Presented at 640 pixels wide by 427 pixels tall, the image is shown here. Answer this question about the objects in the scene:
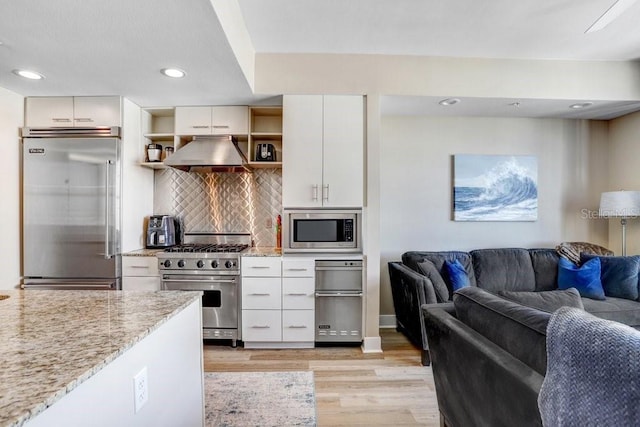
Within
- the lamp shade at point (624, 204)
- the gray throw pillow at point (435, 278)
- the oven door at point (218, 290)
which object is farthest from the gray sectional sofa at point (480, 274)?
the oven door at point (218, 290)

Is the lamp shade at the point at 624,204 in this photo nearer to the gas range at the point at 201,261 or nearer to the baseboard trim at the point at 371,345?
the baseboard trim at the point at 371,345

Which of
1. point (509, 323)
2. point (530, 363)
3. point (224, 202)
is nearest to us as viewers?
point (530, 363)

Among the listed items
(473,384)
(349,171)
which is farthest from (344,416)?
(349,171)

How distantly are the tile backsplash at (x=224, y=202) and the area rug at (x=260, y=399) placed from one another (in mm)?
1530

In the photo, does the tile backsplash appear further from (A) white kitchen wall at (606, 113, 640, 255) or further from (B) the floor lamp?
(A) white kitchen wall at (606, 113, 640, 255)

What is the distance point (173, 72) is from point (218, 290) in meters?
1.94

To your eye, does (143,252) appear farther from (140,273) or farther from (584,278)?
(584,278)

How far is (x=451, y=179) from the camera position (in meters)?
3.91

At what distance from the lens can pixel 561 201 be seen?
3.98 meters

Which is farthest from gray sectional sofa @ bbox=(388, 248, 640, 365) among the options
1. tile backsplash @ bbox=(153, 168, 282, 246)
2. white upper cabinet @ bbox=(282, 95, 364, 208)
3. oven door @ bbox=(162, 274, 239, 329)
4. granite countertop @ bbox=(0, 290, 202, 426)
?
granite countertop @ bbox=(0, 290, 202, 426)

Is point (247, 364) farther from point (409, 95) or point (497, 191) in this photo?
point (497, 191)

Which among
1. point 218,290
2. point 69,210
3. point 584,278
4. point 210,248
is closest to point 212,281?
point 218,290

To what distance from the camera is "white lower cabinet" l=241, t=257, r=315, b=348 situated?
3.16m

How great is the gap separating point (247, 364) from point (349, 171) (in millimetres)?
1952
